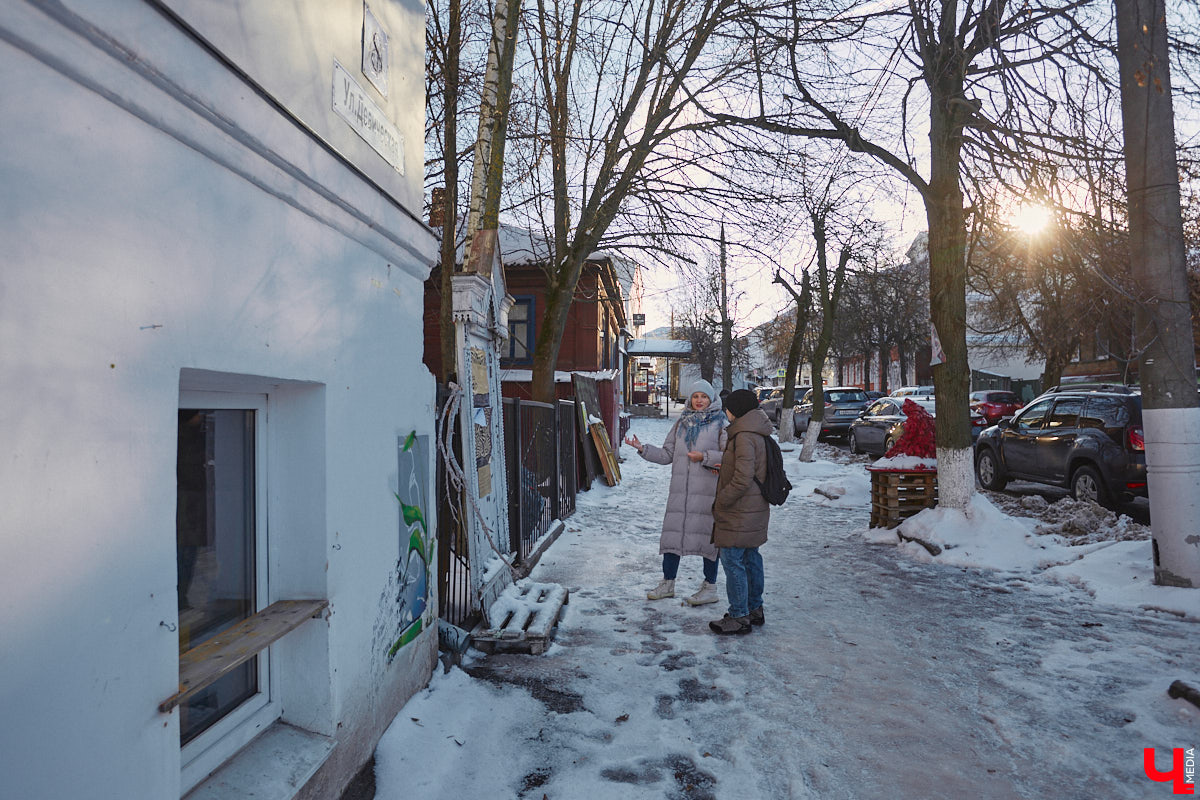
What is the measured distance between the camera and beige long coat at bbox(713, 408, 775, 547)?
15.3 feet

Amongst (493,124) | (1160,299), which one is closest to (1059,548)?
(1160,299)

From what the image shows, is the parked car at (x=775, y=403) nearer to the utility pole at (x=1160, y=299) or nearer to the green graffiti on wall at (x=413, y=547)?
the utility pole at (x=1160, y=299)

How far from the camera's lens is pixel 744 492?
15.4 feet

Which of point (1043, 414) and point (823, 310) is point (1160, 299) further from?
point (823, 310)

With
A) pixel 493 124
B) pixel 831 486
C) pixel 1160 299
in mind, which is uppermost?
pixel 493 124

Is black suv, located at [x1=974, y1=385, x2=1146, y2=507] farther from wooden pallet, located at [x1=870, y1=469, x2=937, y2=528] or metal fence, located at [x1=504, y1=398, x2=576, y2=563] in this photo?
metal fence, located at [x1=504, y1=398, x2=576, y2=563]

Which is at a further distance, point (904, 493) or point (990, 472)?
point (990, 472)

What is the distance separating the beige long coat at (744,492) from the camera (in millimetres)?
4664

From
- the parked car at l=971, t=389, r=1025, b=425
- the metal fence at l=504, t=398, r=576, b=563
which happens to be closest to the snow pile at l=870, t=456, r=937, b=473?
the metal fence at l=504, t=398, r=576, b=563

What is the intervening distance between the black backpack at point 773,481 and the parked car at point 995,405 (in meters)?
15.5

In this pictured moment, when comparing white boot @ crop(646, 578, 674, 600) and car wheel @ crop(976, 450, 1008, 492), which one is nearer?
white boot @ crop(646, 578, 674, 600)

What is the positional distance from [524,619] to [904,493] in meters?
5.08

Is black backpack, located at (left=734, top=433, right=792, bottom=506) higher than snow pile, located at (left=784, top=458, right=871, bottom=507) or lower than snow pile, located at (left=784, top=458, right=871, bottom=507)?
higher

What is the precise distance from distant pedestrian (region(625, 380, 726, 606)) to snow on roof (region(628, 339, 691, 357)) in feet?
103
